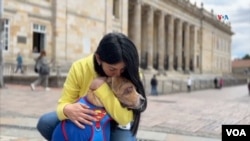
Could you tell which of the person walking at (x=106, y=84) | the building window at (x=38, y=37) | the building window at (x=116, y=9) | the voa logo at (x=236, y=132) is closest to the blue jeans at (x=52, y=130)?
the person walking at (x=106, y=84)

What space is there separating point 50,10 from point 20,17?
297 centimetres

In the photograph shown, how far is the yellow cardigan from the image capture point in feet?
8.59

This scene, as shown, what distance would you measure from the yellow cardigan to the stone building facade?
975cm

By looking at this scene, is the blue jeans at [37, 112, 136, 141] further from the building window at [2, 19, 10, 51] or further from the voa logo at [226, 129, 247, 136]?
the building window at [2, 19, 10, 51]

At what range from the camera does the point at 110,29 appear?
33844 millimetres

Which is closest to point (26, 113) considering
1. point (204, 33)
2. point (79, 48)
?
point (79, 48)

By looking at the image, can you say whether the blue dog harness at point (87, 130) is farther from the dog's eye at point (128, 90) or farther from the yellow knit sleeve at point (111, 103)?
the dog's eye at point (128, 90)

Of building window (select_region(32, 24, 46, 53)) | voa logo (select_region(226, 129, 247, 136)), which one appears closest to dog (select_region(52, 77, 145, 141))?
voa logo (select_region(226, 129, 247, 136))

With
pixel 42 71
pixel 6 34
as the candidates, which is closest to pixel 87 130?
pixel 42 71

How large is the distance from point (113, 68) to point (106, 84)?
0.43ft

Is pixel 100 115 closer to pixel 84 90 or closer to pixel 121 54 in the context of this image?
pixel 84 90

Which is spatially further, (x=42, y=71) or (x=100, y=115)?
(x=42, y=71)

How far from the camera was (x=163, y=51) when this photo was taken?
51.7 m

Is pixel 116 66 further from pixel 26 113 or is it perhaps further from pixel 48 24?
pixel 48 24
